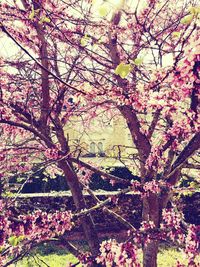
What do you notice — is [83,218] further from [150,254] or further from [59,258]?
[59,258]

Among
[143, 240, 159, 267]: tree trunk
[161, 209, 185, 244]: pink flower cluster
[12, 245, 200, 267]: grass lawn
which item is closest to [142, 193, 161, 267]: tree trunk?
[143, 240, 159, 267]: tree trunk

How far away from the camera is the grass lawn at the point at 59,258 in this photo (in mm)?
7668

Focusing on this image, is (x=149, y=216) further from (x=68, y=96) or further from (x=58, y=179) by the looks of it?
(x=58, y=179)

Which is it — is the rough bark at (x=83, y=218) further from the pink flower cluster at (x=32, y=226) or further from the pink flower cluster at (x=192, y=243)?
the pink flower cluster at (x=192, y=243)

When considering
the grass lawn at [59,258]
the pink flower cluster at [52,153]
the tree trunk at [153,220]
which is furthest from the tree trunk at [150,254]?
the grass lawn at [59,258]

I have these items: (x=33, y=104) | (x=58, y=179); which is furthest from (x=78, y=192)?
(x=58, y=179)

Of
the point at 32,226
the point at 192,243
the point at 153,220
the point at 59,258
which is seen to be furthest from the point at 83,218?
the point at 59,258

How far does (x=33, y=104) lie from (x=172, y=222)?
10.8ft

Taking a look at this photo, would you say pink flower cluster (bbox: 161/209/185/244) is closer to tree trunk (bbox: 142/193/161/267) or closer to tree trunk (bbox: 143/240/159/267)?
tree trunk (bbox: 142/193/161/267)

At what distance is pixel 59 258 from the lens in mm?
8078

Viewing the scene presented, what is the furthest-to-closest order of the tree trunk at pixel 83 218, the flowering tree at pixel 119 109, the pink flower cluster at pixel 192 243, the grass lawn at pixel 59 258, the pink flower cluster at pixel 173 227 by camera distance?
1. the grass lawn at pixel 59 258
2. the tree trunk at pixel 83 218
3. the pink flower cluster at pixel 173 227
4. the pink flower cluster at pixel 192 243
5. the flowering tree at pixel 119 109

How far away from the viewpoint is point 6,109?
4.04 metres

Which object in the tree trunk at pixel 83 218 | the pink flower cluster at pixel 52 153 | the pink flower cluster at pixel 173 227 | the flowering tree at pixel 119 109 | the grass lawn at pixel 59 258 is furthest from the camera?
the grass lawn at pixel 59 258

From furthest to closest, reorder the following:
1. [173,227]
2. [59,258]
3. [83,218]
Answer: [59,258], [83,218], [173,227]
